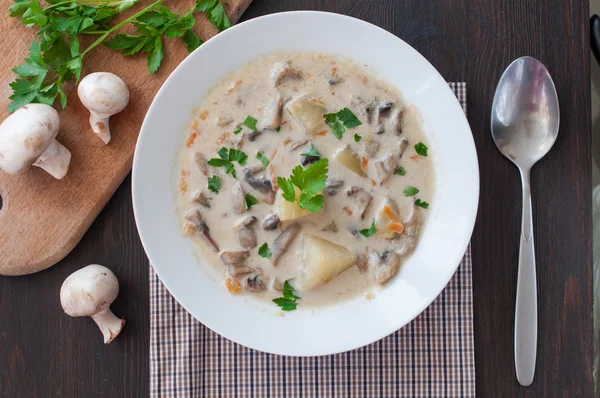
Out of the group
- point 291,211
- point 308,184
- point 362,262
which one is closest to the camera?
point 308,184

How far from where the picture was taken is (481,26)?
310cm

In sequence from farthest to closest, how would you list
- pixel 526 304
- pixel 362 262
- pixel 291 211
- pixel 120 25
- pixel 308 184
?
pixel 526 304, pixel 120 25, pixel 362 262, pixel 291 211, pixel 308 184

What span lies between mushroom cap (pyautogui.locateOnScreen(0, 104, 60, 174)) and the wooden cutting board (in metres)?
0.18

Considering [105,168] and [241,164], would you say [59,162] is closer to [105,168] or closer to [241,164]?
[105,168]

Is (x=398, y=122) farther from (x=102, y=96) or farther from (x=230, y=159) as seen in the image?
(x=102, y=96)

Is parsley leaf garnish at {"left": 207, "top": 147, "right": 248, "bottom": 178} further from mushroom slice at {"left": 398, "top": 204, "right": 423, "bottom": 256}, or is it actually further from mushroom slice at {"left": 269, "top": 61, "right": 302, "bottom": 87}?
mushroom slice at {"left": 398, "top": 204, "right": 423, "bottom": 256}

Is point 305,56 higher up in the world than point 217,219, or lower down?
higher up

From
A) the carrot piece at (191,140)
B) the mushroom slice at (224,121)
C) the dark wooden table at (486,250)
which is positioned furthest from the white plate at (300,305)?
the dark wooden table at (486,250)

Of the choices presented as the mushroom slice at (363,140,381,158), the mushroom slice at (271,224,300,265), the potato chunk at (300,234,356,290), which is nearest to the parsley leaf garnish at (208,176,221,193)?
the mushroom slice at (271,224,300,265)

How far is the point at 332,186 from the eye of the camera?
8.94 ft

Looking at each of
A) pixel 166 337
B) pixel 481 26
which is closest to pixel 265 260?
pixel 166 337

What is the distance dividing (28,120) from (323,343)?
5.85ft

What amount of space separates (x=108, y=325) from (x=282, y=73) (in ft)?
5.18

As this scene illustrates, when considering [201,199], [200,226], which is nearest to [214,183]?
[201,199]
